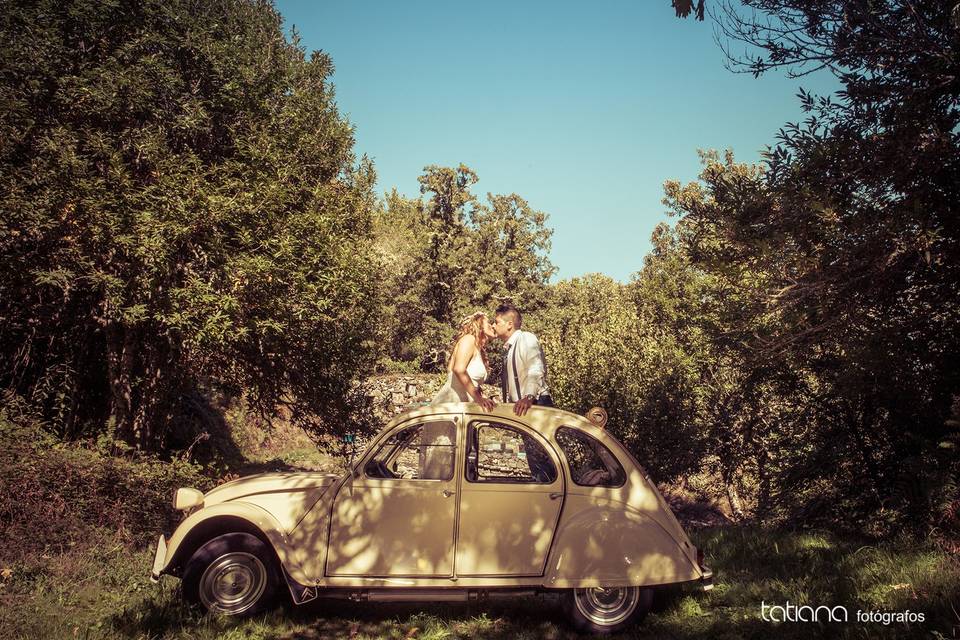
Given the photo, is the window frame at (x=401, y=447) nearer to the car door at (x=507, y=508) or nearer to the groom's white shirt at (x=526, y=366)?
the car door at (x=507, y=508)

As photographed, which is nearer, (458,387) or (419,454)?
(419,454)

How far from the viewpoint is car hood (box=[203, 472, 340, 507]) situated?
5.12 meters

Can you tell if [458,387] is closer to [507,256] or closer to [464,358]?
[464,358]

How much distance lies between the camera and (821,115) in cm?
674

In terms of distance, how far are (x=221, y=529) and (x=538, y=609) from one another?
279cm

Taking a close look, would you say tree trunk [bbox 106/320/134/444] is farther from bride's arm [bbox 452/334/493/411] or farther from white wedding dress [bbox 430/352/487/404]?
bride's arm [bbox 452/334/493/411]

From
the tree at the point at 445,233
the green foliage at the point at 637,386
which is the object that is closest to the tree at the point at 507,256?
the tree at the point at 445,233

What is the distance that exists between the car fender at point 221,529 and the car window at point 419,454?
33.7 inches

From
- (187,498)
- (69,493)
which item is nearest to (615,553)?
(187,498)

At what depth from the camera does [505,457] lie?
16.5 feet

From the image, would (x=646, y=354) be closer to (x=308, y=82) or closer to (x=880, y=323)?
(x=880, y=323)

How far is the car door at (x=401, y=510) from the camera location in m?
4.72

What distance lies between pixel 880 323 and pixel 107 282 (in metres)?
9.80

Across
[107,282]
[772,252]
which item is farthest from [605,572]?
[107,282]
